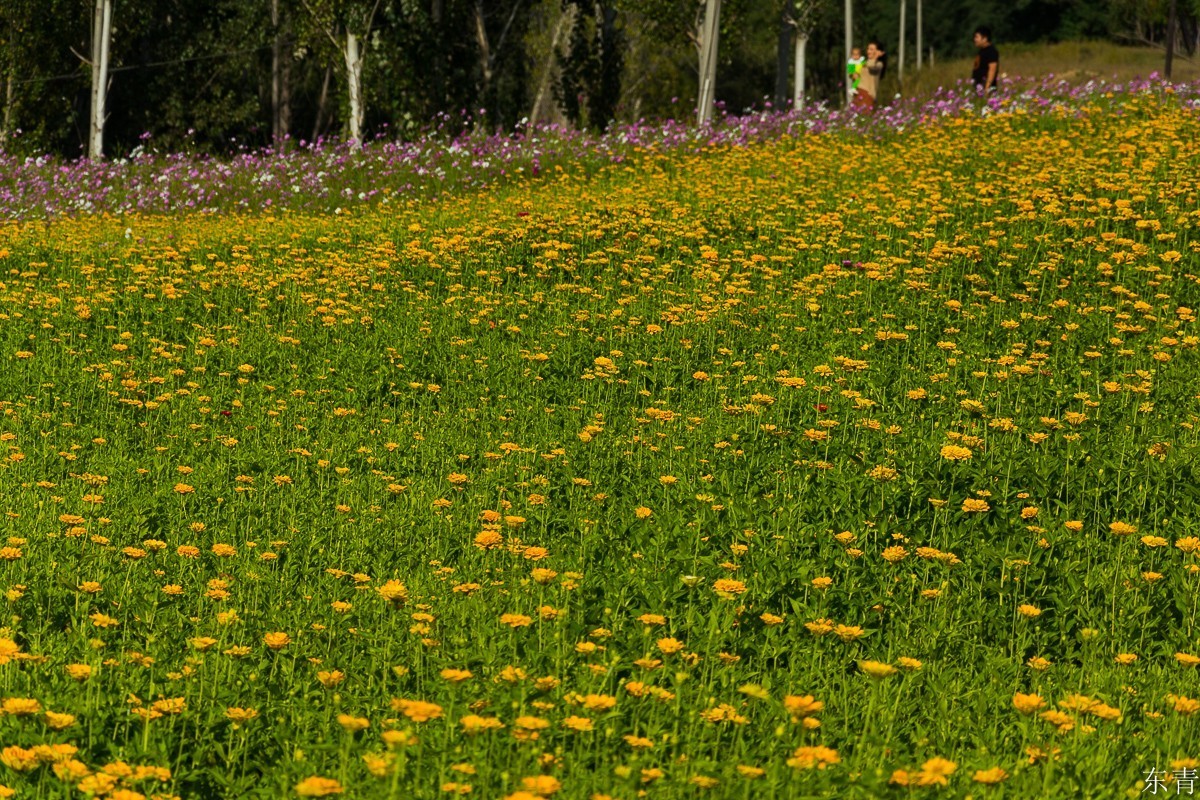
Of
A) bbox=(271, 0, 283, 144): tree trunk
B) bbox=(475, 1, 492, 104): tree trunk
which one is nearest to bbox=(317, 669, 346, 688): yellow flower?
bbox=(475, 1, 492, 104): tree trunk

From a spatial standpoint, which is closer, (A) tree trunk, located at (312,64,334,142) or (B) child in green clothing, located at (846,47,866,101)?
(B) child in green clothing, located at (846,47,866,101)

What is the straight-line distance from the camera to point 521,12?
102 feet

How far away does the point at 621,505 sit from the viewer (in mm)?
Answer: 5875

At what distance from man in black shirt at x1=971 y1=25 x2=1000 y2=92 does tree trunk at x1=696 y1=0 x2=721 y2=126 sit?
3.80 m

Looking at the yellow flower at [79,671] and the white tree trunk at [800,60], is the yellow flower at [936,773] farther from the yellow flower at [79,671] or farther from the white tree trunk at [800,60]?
the white tree trunk at [800,60]

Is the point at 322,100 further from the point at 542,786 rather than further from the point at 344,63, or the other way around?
the point at 542,786

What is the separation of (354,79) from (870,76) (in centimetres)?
855

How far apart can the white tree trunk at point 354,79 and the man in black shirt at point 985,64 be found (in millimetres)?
9888

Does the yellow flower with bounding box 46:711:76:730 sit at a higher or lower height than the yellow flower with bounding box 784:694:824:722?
lower

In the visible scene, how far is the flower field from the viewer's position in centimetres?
350

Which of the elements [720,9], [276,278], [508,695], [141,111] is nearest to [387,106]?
[720,9]

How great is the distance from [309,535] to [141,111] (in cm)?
2619

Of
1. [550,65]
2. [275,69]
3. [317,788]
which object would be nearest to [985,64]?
[550,65]

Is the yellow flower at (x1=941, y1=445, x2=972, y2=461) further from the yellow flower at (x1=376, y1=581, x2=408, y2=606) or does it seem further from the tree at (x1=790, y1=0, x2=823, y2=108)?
the tree at (x1=790, y1=0, x2=823, y2=108)
